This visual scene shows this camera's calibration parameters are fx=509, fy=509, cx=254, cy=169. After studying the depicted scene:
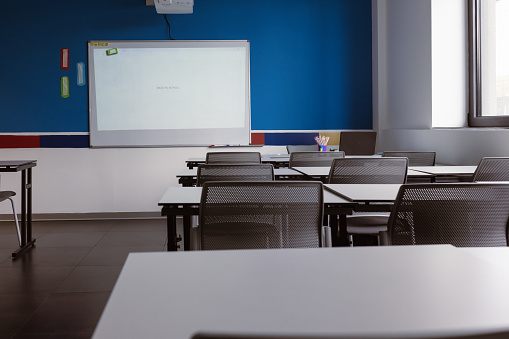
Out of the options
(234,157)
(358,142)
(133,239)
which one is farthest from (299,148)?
(133,239)

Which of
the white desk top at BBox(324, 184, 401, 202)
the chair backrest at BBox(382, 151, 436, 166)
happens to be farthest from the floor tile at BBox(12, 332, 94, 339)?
the chair backrest at BBox(382, 151, 436, 166)

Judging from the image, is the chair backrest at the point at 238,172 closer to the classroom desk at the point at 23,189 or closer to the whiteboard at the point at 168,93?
the classroom desk at the point at 23,189

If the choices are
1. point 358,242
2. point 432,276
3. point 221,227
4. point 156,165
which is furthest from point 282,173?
point 156,165

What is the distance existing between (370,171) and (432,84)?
2257 millimetres

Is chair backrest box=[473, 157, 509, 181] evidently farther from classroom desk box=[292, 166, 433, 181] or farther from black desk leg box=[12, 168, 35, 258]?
black desk leg box=[12, 168, 35, 258]

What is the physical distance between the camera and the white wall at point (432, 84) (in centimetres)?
447

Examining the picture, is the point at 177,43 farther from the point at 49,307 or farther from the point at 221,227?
the point at 221,227

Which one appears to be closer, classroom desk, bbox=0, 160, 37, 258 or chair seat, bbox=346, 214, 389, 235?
chair seat, bbox=346, 214, 389, 235

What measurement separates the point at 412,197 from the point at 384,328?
3.52ft

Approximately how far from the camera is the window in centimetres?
438

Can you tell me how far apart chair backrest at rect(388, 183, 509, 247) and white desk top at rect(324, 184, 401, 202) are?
0.34m

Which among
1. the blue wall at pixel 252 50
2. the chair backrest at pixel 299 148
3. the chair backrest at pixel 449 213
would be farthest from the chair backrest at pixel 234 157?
the chair backrest at pixel 449 213

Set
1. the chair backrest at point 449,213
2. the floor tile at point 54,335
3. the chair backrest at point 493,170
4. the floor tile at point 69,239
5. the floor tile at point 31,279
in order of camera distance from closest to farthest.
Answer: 1. the chair backrest at point 449,213
2. the floor tile at point 54,335
3. the chair backrest at point 493,170
4. the floor tile at point 31,279
5. the floor tile at point 69,239

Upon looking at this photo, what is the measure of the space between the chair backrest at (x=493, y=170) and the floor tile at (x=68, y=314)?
2.30 metres
